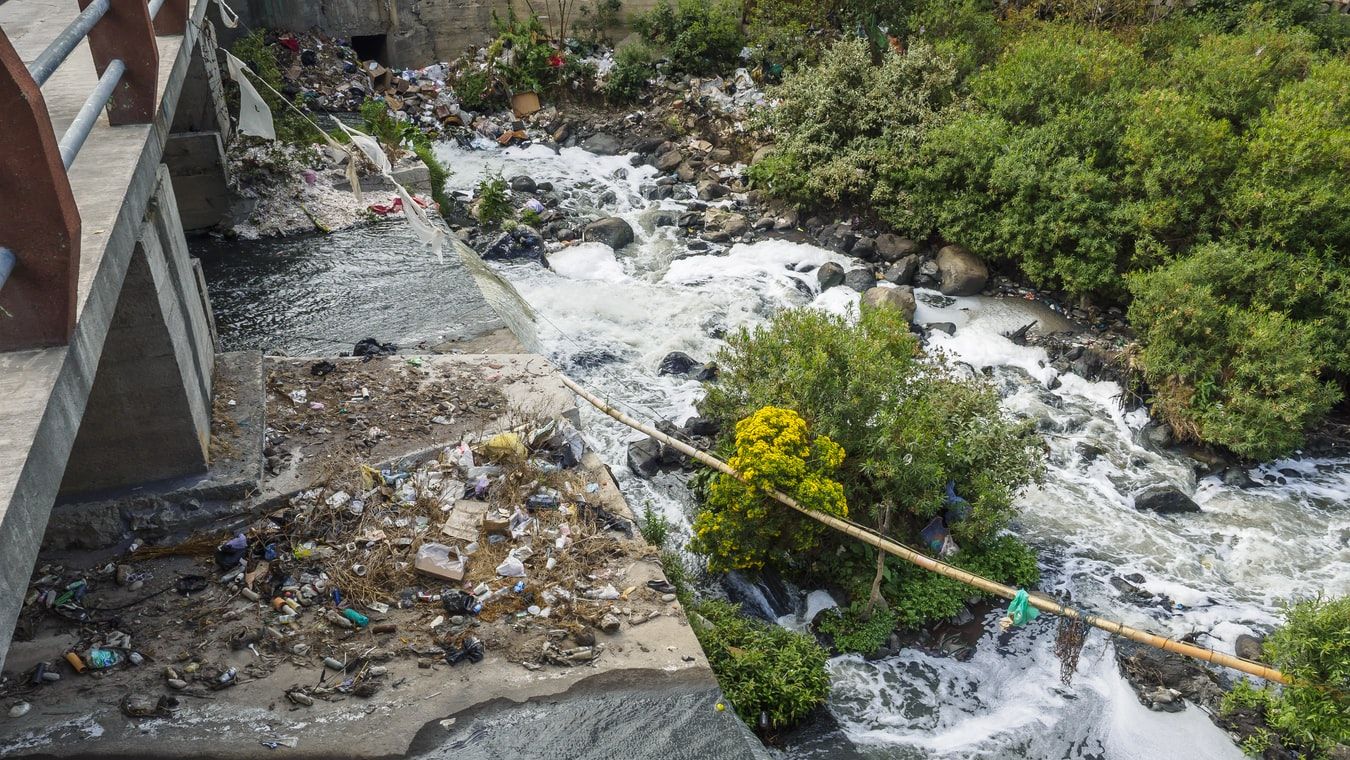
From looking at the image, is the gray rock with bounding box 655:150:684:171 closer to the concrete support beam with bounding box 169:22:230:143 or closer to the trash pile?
the concrete support beam with bounding box 169:22:230:143

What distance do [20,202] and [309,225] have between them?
7.76 meters

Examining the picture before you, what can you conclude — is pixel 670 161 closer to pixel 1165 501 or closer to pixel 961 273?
pixel 961 273

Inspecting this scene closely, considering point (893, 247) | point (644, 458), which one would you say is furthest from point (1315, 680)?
point (893, 247)

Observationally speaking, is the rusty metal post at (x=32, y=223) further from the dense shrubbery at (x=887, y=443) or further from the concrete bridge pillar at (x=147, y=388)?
the dense shrubbery at (x=887, y=443)

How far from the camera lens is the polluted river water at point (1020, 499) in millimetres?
6234

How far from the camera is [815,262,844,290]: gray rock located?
11320mm

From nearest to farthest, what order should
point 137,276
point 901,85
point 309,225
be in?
1. point 137,276
2. point 309,225
3. point 901,85

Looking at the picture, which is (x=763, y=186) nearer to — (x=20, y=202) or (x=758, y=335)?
(x=758, y=335)

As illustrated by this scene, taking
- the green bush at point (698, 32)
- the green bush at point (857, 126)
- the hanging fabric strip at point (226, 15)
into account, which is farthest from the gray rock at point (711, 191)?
the hanging fabric strip at point (226, 15)

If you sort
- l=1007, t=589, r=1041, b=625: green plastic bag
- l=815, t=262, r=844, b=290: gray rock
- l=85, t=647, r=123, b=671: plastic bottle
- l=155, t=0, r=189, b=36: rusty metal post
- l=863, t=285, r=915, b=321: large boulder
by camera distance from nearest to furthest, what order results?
1. l=85, t=647, r=123, b=671: plastic bottle
2. l=1007, t=589, r=1041, b=625: green plastic bag
3. l=155, t=0, r=189, b=36: rusty metal post
4. l=863, t=285, r=915, b=321: large boulder
5. l=815, t=262, r=844, b=290: gray rock

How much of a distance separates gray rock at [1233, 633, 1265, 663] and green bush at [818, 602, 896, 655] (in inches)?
105

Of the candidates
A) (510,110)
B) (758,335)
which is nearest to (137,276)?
(758,335)

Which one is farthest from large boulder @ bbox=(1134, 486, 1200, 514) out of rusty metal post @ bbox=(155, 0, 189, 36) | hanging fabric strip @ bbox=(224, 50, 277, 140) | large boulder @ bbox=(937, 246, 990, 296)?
rusty metal post @ bbox=(155, 0, 189, 36)

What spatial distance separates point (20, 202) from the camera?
2416mm
